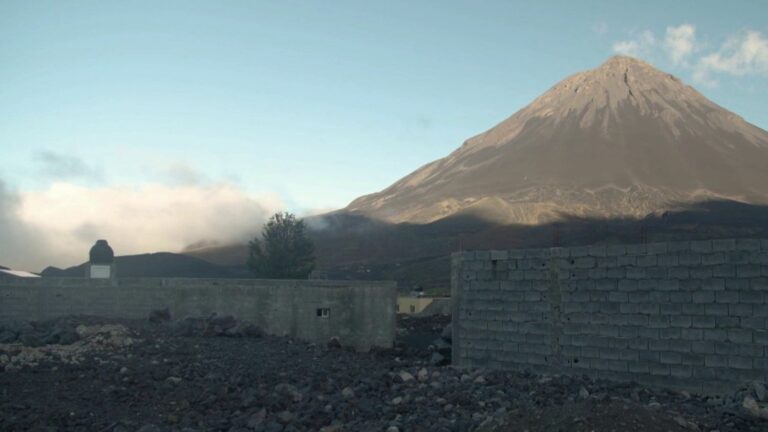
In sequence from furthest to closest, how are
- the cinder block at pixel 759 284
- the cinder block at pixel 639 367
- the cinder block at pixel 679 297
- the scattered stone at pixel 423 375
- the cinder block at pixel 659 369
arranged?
1. the scattered stone at pixel 423 375
2. the cinder block at pixel 639 367
3. the cinder block at pixel 659 369
4. the cinder block at pixel 679 297
5. the cinder block at pixel 759 284

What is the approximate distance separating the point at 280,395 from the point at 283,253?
3470cm

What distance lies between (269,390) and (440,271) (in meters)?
55.7

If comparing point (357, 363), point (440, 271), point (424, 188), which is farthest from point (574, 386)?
point (424, 188)

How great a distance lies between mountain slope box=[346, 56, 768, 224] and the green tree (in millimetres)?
42912

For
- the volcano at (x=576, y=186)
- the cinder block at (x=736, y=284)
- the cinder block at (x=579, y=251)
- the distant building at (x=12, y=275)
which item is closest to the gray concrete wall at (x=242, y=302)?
the distant building at (x=12, y=275)

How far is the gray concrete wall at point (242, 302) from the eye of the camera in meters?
21.5

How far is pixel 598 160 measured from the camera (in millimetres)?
123688

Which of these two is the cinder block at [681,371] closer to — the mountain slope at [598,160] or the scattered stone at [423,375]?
the scattered stone at [423,375]

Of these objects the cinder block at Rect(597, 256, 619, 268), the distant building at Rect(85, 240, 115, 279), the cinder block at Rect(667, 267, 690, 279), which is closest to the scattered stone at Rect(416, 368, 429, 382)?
the cinder block at Rect(597, 256, 619, 268)

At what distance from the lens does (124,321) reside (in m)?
20.8

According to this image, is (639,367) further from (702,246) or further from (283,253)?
(283,253)

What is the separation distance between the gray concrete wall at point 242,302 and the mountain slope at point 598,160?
66014 mm

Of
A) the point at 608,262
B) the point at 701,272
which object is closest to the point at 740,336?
the point at 701,272

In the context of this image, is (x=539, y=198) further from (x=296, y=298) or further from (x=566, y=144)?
(x=296, y=298)
